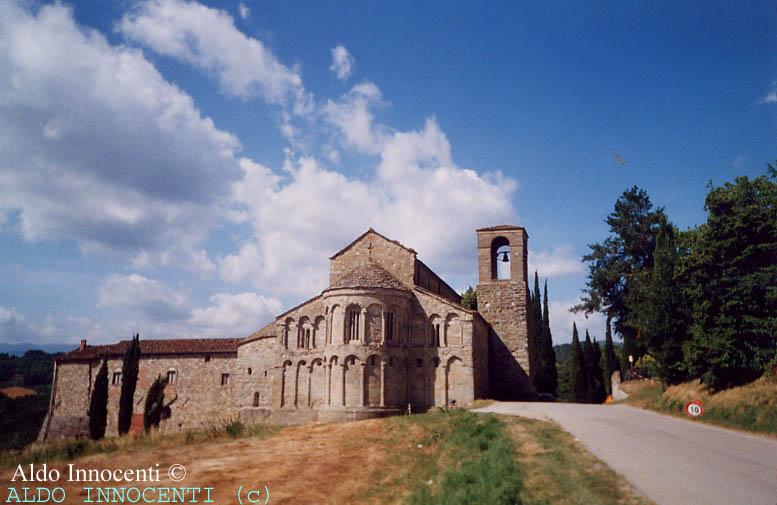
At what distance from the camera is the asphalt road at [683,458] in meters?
8.74

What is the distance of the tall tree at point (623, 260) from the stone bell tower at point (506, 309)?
7619 mm

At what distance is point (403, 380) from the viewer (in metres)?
28.8

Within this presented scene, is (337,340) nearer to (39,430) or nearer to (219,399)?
(219,399)

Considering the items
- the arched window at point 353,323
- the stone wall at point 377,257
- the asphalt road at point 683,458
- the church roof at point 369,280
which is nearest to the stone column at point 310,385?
the arched window at point 353,323

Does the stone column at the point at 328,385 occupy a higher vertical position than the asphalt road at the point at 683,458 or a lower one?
higher

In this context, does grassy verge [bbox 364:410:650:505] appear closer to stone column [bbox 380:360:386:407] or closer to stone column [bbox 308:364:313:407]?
stone column [bbox 380:360:386:407]

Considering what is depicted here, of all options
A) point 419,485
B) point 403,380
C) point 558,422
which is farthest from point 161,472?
point 403,380

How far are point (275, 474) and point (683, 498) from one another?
404 inches

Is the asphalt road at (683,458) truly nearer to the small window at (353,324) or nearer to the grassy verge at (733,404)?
the grassy verge at (733,404)

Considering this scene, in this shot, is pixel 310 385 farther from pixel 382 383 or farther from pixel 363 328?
pixel 363 328

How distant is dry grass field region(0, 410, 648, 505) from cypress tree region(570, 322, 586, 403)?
25.8 meters

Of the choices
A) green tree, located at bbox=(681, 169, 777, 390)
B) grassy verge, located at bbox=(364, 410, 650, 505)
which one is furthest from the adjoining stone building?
green tree, located at bbox=(681, 169, 777, 390)

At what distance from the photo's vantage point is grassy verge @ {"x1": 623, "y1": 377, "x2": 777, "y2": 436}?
16.6m

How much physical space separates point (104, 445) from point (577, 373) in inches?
1444
